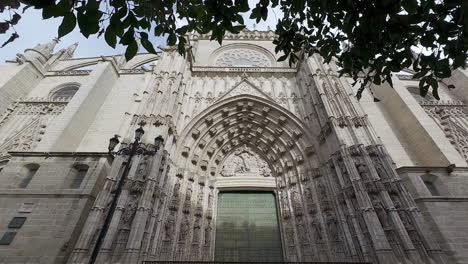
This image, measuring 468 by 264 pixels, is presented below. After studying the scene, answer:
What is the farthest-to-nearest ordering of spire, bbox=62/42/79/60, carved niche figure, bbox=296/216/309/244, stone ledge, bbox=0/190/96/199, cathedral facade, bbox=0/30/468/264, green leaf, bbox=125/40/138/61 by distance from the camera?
spire, bbox=62/42/79/60 → carved niche figure, bbox=296/216/309/244 → stone ledge, bbox=0/190/96/199 → cathedral facade, bbox=0/30/468/264 → green leaf, bbox=125/40/138/61

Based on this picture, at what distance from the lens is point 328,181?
9.09m

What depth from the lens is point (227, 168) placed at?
37.6ft

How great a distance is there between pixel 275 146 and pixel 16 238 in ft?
33.0

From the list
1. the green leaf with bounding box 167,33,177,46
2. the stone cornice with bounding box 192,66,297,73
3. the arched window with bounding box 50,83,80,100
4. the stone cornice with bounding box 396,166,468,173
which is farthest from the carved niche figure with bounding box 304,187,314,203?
the arched window with bounding box 50,83,80,100

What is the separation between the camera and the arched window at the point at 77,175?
8688 mm

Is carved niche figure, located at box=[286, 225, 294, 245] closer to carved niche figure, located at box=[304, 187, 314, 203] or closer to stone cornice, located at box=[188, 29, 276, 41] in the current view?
carved niche figure, located at box=[304, 187, 314, 203]

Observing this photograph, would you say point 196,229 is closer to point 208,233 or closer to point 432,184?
point 208,233

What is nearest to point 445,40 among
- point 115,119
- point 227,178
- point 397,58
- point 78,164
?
point 397,58

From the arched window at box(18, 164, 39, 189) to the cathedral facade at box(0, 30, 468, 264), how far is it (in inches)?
1.5

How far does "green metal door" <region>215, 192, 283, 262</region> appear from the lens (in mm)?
8922

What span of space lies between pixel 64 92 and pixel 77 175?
8836mm

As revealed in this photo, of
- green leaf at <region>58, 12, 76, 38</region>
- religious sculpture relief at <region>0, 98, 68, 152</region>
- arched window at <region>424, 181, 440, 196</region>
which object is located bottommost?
green leaf at <region>58, 12, 76, 38</region>

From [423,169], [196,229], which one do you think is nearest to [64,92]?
[196,229]

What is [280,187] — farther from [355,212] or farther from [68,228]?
[68,228]
